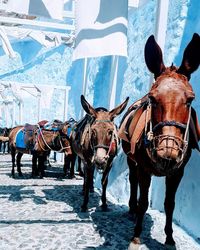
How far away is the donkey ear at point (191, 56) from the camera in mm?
3008

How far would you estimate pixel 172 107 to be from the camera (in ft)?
9.04

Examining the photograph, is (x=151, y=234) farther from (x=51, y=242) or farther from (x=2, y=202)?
(x=2, y=202)

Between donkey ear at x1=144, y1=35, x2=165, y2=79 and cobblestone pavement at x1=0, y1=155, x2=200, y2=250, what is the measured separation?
2181 mm

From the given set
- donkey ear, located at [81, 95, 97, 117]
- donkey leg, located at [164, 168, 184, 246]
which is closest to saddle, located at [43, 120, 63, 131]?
donkey ear, located at [81, 95, 97, 117]

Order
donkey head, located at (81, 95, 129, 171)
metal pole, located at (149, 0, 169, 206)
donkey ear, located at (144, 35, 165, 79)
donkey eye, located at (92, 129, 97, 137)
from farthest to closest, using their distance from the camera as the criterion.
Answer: metal pole, located at (149, 0, 169, 206) → donkey eye, located at (92, 129, 97, 137) → donkey head, located at (81, 95, 129, 171) → donkey ear, located at (144, 35, 165, 79)

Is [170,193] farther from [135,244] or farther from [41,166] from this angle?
[41,166]

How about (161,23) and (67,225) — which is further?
(161,23)

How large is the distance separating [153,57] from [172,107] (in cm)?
65

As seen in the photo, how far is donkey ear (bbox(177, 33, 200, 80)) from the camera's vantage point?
301 cm

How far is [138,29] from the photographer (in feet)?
27.3

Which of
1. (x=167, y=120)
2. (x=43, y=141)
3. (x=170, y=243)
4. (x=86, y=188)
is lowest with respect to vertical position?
(x=170, y=243)

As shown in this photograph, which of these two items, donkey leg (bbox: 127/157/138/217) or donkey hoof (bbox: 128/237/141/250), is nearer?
donkey hoof (bbox: 128/237/141/250)

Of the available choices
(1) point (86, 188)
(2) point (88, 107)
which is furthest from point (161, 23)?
(1) point (86, 188)

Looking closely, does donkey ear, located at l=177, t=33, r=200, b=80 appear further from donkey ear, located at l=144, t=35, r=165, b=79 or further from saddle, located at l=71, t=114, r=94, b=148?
saddle, located at l=71, t=114, r=94, b=148
